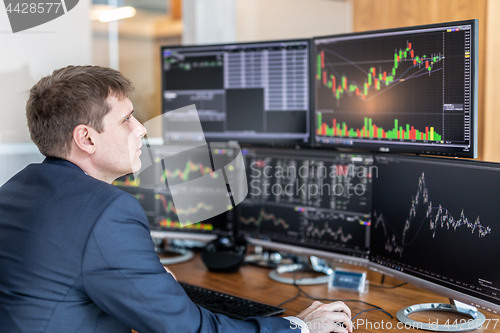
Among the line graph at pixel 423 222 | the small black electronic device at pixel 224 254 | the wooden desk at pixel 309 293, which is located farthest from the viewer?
the small black electronic device at pixel 224 254

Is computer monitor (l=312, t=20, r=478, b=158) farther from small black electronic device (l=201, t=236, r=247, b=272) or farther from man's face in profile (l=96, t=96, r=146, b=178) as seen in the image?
man's face in profile (l=96, t=96, r=146, b=178)

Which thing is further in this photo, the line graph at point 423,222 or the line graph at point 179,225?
the line graph at point 179,225

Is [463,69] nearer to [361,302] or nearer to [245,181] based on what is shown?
[361,302]

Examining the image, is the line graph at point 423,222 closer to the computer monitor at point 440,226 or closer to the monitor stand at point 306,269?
the computer monitor at point 440,226

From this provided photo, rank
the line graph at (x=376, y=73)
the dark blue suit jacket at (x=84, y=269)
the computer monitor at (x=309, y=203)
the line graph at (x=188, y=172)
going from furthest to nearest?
1. the line graph at (x=188, y=172)
2. the computer monitor at (x=309, y=203)
3. the line graph at (x=376, y=73)
4. the dark blue suit jacket at (x=84, y=269)

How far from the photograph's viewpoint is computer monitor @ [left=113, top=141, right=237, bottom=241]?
2.07 meters

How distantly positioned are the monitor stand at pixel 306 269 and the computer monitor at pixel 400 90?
0.49 meters

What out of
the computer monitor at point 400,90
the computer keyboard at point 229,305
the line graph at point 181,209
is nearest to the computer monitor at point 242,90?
the computer monitor at point 400,90

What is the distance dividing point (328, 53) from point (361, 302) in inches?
35.1

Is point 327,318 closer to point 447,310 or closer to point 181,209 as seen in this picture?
point 447,310

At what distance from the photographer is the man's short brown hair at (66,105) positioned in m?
1.19

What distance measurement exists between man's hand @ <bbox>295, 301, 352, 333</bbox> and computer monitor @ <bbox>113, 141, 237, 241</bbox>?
802 mm

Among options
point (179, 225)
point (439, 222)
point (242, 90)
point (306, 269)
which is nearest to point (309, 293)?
point (306, 269)

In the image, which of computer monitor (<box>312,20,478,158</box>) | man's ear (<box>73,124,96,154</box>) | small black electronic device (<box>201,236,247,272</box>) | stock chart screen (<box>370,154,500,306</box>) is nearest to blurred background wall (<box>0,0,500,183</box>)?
computer monitor (<box>312,20,478,158</box>)
